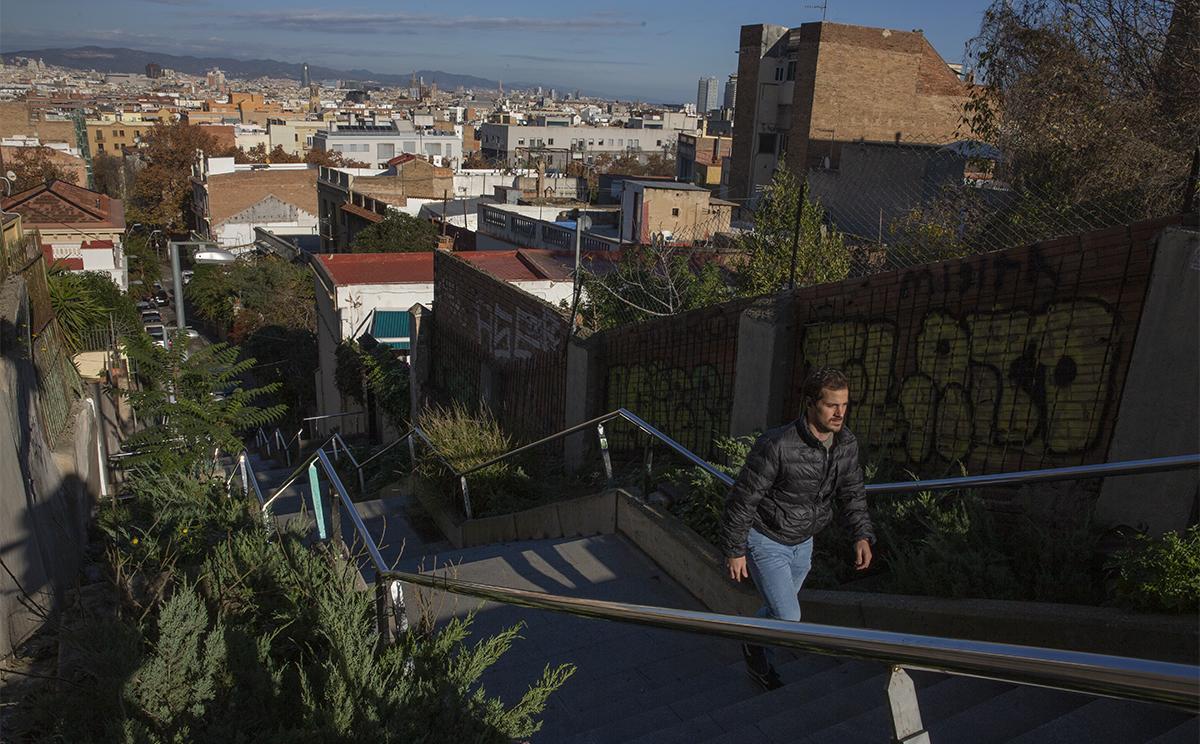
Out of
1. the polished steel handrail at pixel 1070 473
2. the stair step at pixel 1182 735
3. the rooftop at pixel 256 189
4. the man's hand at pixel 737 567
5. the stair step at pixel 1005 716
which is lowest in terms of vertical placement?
the rooftop at pixel 256 189

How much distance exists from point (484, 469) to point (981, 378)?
4779 millimetres

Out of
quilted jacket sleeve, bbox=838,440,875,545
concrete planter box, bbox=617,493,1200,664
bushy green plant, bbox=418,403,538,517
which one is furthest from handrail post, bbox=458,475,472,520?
quilted jacket sleeve, bbox=838,440,875,545

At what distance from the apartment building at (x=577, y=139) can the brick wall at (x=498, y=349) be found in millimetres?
85995

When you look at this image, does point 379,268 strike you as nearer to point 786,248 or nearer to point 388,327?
point 388,327

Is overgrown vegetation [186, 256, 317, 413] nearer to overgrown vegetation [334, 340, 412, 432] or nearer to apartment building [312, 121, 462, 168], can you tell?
overgrown vegetation [334, 340, 412, 432]

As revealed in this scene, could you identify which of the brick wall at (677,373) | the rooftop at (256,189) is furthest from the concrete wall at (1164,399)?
the rooftop at (256,189)

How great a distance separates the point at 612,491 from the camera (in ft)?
22.2

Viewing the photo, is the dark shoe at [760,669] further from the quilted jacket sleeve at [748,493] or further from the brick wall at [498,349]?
the brick wall at [498,349]

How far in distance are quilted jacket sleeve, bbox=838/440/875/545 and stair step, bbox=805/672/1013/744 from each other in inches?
27.8

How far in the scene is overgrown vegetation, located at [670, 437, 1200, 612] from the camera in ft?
12.0

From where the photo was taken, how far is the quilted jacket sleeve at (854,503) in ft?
13.7

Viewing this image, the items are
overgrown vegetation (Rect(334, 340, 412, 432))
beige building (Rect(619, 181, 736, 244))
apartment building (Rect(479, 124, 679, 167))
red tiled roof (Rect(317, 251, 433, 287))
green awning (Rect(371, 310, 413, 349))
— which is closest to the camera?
overgrown vegetation (Rect(334, 340, 412, 432))

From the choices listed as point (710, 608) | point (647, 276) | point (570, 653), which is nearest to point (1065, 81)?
point (647, 276)

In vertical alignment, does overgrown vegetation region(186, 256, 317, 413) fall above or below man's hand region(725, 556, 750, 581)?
below
